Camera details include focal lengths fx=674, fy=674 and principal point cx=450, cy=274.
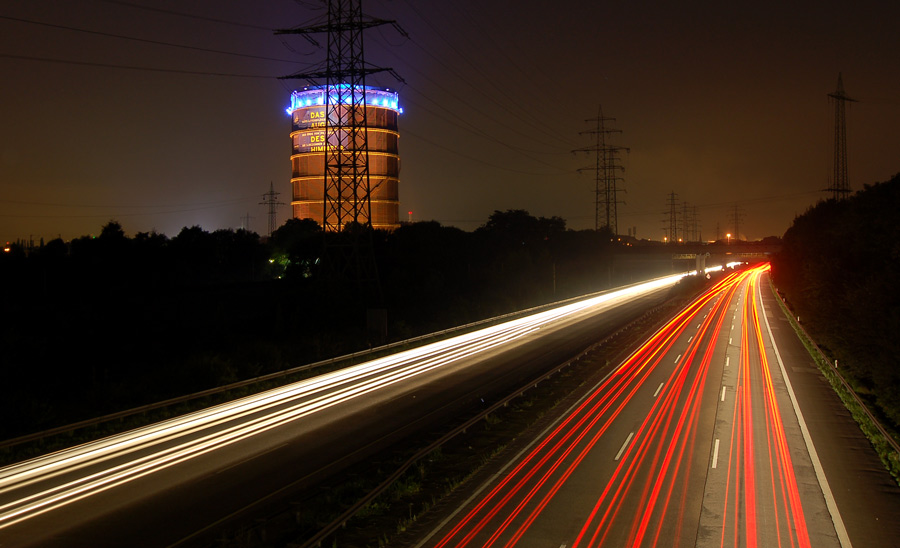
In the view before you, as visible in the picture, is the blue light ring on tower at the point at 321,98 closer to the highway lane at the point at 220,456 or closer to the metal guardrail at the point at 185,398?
the metal guardrail at the point at 185,398

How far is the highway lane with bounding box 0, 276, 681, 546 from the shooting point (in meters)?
11.7

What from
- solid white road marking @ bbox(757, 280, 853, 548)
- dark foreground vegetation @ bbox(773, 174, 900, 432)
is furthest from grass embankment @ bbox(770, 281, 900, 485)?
solid white road marking @ bbox(757, 280, 853, 548)

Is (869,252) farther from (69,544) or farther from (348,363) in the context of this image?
(69,544)

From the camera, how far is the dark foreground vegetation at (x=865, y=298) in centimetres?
2198

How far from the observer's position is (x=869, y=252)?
33.8 metres

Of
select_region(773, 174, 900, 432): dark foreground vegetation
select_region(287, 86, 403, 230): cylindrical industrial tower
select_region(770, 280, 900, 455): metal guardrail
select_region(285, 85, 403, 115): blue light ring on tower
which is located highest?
select_region(285, 85, 403, 115): blue light ring on tower

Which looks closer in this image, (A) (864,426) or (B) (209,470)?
(B) (209,470)

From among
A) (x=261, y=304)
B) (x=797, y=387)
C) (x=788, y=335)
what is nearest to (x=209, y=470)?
(x=797, y=387)

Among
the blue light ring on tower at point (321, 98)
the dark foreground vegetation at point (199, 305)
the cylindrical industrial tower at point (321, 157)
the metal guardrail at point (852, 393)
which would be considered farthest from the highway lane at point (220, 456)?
the blue light ring on tower at point (321, 98)

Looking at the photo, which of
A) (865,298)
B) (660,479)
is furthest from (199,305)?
(660,479)

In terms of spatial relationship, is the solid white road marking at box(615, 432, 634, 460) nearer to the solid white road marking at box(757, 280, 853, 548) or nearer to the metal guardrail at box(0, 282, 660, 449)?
the solid white road marking at box(757, 280, 853, 548)

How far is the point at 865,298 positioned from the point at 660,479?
15.8 m

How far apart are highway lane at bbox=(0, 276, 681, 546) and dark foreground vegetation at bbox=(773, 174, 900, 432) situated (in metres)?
12.4

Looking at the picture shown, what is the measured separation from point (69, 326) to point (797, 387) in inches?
1646
